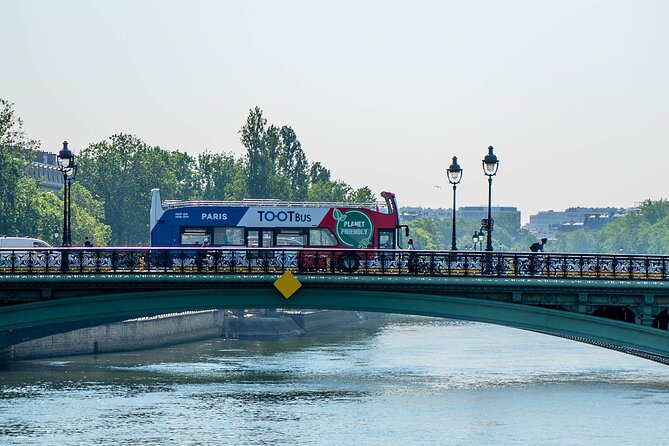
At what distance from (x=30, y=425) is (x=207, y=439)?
21.9ft

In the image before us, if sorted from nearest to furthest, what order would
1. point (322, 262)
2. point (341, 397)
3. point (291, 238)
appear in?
point (322, 262) → point (341, 397) → point (291, 238)

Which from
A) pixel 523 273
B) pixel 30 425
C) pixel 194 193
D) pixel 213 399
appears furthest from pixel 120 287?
pixel 194 193

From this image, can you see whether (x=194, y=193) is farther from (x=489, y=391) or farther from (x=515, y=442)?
(x=515, y=442)

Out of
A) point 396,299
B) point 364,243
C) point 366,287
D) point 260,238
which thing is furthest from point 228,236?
point 396,299

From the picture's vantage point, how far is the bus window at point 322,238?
64500 millimetres

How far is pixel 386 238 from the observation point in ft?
215

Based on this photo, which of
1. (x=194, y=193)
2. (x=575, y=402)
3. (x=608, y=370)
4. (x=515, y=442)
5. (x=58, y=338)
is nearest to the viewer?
(x=515, y=442)

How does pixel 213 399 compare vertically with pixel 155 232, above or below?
below

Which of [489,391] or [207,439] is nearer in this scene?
[207,439]

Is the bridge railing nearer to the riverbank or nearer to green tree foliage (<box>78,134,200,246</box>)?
the riverbank

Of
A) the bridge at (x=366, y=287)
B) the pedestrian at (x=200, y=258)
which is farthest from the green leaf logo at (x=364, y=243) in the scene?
the pedestrian at (x=200, y=258)

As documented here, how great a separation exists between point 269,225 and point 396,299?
13484 mm

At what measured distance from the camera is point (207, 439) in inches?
1960

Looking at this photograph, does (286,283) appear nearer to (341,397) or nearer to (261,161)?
(341,397)
